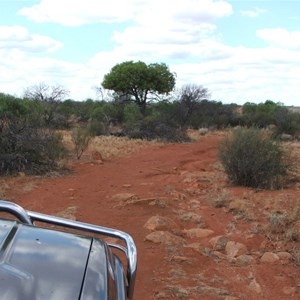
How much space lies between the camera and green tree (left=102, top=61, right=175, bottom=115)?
123 feet

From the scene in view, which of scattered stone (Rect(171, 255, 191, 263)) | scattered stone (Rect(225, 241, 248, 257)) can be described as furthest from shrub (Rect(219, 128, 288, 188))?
scattered stone (Rect(171, 255, 191, 263))

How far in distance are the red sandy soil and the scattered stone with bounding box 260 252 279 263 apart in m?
0.05

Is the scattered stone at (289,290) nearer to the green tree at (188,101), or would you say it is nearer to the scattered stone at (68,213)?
the scattered stone at (68,213)

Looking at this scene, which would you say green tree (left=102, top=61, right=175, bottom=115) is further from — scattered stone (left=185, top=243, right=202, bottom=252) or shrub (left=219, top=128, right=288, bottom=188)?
scattered stone (left=185, top=243, right=202, bottom=252)

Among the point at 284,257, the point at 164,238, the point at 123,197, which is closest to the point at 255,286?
the point at 284,257

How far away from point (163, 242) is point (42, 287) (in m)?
5.25

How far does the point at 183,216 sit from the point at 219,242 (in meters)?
1.56

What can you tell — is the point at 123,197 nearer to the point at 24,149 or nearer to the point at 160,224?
the point at 160,224

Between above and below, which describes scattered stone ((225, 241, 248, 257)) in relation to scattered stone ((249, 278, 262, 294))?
above

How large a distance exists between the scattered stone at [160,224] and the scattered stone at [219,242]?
732 mm

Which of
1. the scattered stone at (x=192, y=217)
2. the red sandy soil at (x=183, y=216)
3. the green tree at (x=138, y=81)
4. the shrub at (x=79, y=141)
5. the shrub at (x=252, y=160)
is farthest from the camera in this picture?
the green tree at (x=138, y=81)

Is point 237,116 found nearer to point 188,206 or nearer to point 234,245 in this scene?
point 188,206

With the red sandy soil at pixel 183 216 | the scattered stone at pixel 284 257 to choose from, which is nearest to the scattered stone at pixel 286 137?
the red sandy soil at pixel 183 216

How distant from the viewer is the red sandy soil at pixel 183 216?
219 inches
